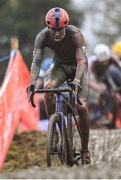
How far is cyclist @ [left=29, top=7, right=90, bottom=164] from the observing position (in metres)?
9.84

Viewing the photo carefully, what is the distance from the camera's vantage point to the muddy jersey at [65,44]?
10.0m

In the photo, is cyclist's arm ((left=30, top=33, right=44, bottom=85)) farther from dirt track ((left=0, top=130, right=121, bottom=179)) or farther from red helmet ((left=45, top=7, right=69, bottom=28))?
dirt track ((left=0, top=130, right=121, bottom=179))

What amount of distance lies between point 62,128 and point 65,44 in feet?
3.77

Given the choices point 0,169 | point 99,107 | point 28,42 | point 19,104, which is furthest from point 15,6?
point 0,169

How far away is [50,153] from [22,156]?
3881mm

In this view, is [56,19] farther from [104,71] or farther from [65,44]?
[104,71]

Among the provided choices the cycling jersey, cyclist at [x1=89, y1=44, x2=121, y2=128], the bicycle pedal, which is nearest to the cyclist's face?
the cycling jersey

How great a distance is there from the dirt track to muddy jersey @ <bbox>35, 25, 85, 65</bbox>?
1457 millimetres

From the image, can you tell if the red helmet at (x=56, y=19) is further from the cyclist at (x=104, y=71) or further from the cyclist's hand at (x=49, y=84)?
the cyclist at (x=104, y=71)

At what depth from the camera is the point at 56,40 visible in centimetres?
988

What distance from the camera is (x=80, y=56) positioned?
9977 millimetres

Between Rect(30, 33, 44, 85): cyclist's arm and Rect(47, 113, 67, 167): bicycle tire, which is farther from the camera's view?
Rect(30, 33, 44, 85): cyclist's arm

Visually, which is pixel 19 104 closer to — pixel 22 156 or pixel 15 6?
pixel 22 156

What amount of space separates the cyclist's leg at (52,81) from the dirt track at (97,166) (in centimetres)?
78
